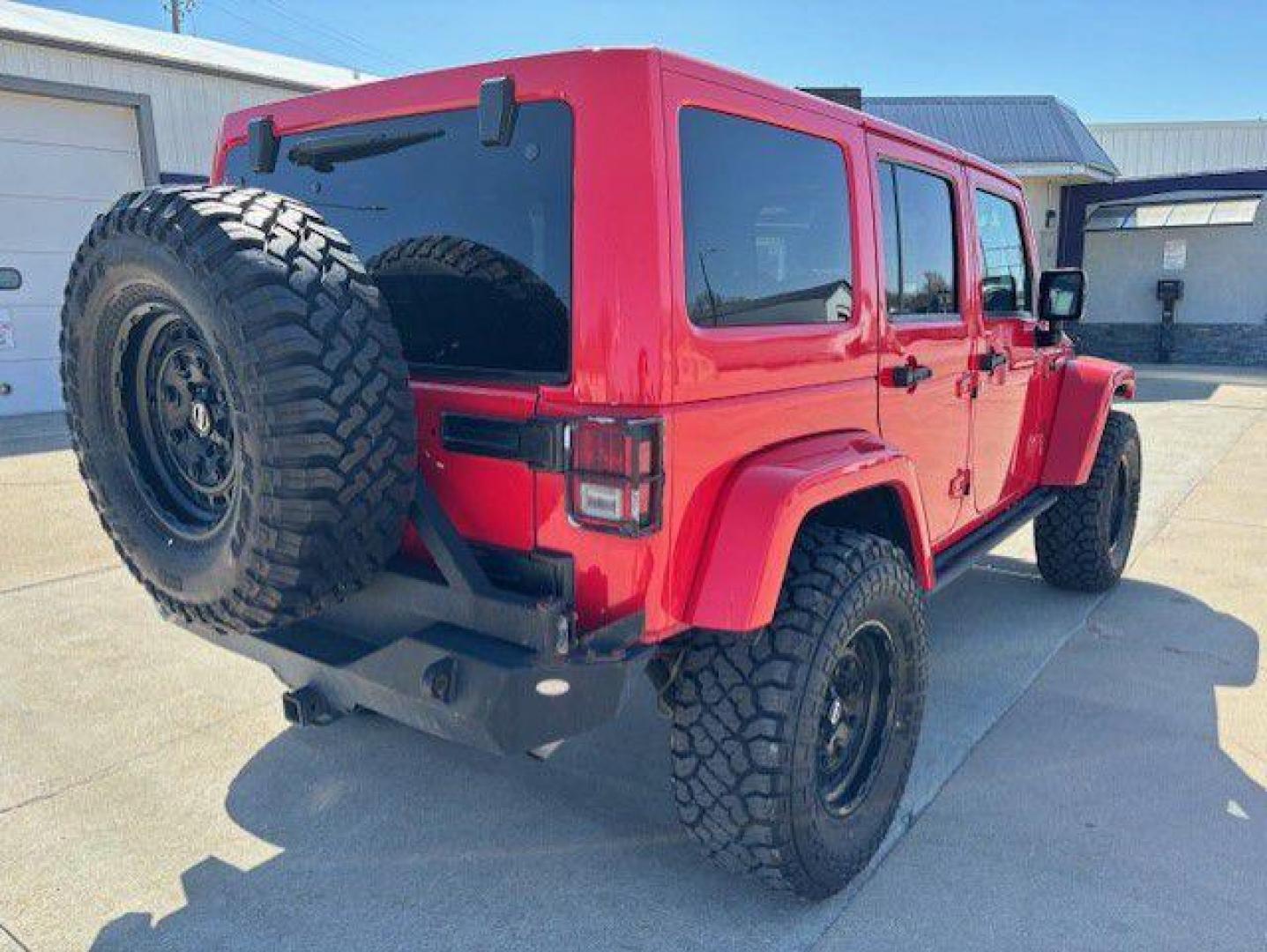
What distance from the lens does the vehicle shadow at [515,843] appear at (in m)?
2.38

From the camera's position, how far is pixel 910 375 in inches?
116

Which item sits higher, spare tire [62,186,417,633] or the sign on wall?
the sign on wall

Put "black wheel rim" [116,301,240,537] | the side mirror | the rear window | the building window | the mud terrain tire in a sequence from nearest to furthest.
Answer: the rear window < "black wheel rim" [116,301,240,537] < the side mirror < the mud terrain tire < the building window

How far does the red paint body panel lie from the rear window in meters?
0.05

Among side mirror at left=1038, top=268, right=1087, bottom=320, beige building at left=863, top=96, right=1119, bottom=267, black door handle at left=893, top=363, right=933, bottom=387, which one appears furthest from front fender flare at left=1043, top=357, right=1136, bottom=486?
beige building at left=863, top=96, right=1119, bottom=267

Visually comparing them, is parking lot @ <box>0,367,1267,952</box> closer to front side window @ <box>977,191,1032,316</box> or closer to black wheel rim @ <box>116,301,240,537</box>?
black wheel rim @ <box>116,301,240,537</box>

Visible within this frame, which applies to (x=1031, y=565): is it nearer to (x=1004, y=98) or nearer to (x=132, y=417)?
(x=132, y=417)

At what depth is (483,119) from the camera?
2.14m

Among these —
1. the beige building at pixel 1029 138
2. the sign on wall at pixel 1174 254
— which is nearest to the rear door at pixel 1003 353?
the beige building at pixel 1029 138

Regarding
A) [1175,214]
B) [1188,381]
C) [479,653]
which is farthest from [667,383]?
[1175,214]

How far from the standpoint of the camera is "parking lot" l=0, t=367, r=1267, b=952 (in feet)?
Result: 7.88

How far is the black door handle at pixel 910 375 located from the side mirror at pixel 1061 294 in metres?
1.54

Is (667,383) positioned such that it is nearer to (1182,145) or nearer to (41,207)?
(41,207)

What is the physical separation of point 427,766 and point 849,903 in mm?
1406
